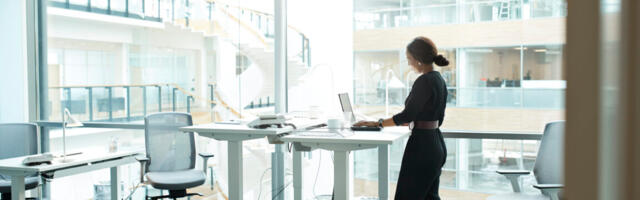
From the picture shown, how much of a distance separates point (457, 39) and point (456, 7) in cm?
29

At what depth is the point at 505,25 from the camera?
4172mm

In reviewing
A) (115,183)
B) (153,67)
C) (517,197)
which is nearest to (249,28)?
(153,67)

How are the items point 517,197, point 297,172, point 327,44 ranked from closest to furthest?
1. point 517,197
2. point 297,172
3. point 327,44

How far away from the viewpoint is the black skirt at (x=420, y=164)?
10.8 ft

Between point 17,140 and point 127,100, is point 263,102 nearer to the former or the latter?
point 127,100

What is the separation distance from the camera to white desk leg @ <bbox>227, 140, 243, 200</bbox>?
12.9 ft

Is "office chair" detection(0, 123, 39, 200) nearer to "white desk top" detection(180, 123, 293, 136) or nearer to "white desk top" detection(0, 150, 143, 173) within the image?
"white desk top" detection(0, 150, 143, 173)

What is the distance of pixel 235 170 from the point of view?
3.94 meters

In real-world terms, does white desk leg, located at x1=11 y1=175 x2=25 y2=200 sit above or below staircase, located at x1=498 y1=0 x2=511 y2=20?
below

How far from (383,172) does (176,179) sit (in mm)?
1725

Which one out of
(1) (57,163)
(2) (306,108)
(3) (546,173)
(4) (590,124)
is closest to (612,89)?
(4) (590,124)

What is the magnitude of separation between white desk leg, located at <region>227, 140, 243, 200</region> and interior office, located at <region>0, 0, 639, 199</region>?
1.16 metres

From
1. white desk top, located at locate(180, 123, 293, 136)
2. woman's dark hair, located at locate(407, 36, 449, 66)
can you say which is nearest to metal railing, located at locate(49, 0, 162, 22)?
white desk top, located at locate(180, 123, 293, 136)

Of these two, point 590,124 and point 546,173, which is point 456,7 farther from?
point 590,124
